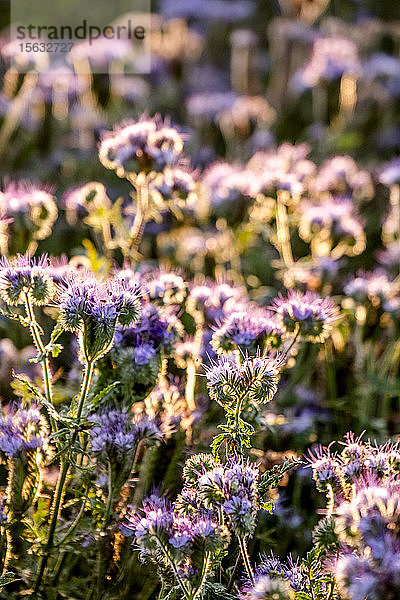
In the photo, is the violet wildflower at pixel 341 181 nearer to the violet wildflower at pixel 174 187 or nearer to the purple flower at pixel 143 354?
the violet wildflower at pixel 174 187

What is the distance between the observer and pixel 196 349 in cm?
287

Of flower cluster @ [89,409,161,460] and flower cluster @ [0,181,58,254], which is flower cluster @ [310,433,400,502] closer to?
flower cluster @ [89,409,161,460]

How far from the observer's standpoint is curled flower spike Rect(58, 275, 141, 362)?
212 centimetres

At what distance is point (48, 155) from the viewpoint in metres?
6.10

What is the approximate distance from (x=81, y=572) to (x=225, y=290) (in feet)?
4.27

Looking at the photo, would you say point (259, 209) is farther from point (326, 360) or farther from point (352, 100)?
point (352, 100)

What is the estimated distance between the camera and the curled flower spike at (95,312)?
2.12 metres

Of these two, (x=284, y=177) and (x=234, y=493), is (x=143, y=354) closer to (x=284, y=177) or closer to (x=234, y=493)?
(x=234, y=493)

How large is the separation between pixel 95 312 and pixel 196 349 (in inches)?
32.3

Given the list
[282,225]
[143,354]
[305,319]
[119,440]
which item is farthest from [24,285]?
[282,225]

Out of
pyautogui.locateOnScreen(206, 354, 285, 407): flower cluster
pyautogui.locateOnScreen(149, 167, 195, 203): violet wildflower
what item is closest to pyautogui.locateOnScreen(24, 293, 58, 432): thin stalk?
pyautogui.locateOnScreen(206, 354, 285, 407): flower cluster

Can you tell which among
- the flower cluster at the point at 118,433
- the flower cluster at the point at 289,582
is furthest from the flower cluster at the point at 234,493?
the flower cluster at the point at 118,433

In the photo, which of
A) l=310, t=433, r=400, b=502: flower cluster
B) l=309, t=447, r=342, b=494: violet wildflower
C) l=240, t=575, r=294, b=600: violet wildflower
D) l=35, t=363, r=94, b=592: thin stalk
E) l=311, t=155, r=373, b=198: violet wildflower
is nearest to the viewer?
l=240, t=575, r=294, b=600: violet wildflower

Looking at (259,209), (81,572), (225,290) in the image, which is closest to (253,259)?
(259,209)
